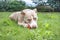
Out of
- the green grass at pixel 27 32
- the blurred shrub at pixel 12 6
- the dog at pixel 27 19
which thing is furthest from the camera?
the blurred shrub at pixel 12 6

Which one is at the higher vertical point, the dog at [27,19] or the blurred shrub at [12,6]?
the dog at [27,19]

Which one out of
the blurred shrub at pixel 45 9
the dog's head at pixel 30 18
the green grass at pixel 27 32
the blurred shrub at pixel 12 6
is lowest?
the blurred shrub at pixel 45 9

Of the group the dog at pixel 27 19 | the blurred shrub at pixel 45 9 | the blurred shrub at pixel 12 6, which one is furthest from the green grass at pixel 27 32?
the blurred shrub at pixel 12 6

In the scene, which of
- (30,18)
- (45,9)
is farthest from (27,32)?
(45,9)

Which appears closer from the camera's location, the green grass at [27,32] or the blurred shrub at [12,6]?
the green grass at [27,32]

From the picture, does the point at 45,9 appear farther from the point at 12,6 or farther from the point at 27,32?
the point at 27,32

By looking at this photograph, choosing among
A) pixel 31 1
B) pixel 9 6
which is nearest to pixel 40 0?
pixel 31 1

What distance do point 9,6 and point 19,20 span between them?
4394 mm

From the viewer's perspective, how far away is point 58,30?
7863 mm

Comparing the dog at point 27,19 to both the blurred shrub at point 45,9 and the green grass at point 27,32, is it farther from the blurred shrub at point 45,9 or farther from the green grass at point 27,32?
the blurred shrub at point 45,9

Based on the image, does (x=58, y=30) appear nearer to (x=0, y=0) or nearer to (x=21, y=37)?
(x=21, y=37)

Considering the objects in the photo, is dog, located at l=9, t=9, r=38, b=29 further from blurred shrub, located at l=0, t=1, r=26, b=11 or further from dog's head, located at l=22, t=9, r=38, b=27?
Result: blurred shrub, located at l=0, t=1, r=26, b=11

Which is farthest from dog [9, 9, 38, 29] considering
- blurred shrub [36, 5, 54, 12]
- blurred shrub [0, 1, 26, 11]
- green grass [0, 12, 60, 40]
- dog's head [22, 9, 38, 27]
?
blurred shrub [36, 5, 54, 12]

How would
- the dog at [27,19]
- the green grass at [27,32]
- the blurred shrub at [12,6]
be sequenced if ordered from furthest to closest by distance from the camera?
the blurred shrub at [12,6] < the dog at [27,19] < the green grass at [27,32]
